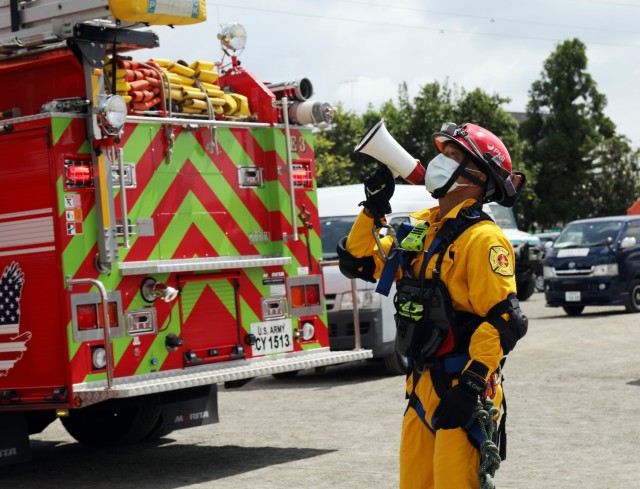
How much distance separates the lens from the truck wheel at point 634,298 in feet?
69.1

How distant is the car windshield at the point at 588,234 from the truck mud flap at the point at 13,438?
1441cm

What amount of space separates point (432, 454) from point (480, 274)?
2.54 feet

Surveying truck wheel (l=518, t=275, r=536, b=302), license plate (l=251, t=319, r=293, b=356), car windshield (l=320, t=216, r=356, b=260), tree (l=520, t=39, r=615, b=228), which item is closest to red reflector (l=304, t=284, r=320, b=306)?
license plate (l=251, t=319, r=293, b=356)

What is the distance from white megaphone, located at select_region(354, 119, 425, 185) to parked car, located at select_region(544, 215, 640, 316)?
16087 mm

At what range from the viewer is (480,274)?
485 centimetres

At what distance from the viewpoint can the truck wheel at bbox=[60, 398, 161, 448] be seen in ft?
32.4

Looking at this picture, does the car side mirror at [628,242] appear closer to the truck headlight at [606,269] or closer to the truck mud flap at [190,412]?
the truck headlight at [606,269]

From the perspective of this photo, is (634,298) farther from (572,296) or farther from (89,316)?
(89,316)

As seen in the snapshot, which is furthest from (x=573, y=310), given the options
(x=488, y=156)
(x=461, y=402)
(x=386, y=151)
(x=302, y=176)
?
(x=461, y=402)

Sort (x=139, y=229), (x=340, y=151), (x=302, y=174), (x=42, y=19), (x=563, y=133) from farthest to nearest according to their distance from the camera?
(x=563, y=133), (x=340, y=151), (x=302, y=174), (x=139, y=229), (x=42, y=19)

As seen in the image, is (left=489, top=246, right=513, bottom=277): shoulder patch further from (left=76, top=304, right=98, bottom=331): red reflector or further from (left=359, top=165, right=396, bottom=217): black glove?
(left=76, top=304, right=98, bottom=331): red reflector

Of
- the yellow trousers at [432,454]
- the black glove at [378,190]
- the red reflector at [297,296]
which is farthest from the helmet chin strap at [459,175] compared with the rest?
the red reflector at [297,296]

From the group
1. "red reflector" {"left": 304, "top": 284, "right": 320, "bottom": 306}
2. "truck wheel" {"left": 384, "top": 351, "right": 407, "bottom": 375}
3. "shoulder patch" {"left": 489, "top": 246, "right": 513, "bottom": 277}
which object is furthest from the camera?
"truck wheel" {"left": 384, "top": 351, "right": 407, "bottom": 375}

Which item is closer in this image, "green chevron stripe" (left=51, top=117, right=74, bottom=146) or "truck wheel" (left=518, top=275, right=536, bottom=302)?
"green chevron stripe" (left=51, top=117, right=74, bottom=146)
